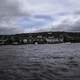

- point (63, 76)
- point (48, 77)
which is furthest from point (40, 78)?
point (63, 76)

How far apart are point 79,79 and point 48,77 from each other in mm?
3013

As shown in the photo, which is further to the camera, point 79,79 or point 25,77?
point 25,77

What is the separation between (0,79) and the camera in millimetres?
19609

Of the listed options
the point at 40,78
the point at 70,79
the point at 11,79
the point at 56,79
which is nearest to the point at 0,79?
the point at 11,79

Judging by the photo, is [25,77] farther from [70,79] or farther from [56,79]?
[70,79]

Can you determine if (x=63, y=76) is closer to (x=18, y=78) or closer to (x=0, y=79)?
(x=18, y=78)

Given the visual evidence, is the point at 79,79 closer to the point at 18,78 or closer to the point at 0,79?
the point at 18,78

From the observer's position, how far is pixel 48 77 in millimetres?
20266

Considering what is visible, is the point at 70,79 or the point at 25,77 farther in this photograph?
the point at 25,77

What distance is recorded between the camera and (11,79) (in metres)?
19.5

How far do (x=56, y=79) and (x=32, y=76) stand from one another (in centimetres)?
273

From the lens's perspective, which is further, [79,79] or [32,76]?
[32,76]

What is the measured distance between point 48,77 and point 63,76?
145cm

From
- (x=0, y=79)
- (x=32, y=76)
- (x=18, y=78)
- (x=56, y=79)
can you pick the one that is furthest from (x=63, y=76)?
(x=0, y=79)
